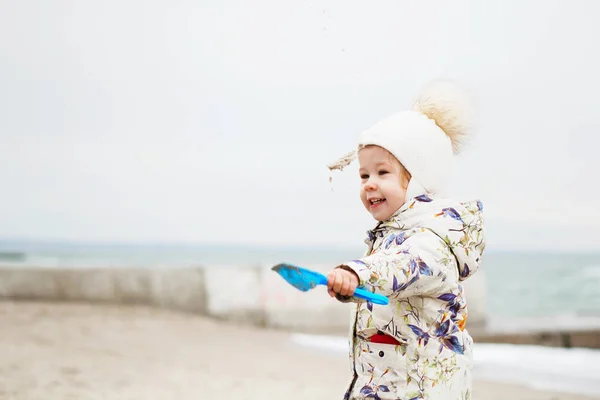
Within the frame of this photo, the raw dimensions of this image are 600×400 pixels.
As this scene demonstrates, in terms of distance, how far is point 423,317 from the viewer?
1.53 metres

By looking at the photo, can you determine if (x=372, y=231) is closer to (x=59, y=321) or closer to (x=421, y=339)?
(x=421, y=339)

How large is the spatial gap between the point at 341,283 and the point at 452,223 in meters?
0.35

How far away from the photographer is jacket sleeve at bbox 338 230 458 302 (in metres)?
1.37

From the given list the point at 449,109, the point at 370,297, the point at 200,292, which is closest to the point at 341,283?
the point at 370,297

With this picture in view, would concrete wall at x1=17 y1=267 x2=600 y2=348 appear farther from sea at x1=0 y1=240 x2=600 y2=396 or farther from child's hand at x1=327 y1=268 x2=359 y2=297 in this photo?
child's hand at x1=327 y1=268 x2=359 y2=297

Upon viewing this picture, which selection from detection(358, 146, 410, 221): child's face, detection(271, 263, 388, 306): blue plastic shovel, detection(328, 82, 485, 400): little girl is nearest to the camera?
detection(271, 263, 388, 306): blue plastic shovel

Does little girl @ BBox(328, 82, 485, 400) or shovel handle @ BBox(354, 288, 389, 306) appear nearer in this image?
shovel handle @ BBox(354, 288, 389, 306)

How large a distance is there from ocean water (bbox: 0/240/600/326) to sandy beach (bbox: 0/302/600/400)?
8.04 meters

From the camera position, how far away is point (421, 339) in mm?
1513

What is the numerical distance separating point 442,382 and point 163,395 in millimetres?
2276

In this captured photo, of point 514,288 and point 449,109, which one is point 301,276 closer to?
point 449,109

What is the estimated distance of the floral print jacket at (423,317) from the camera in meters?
1.49

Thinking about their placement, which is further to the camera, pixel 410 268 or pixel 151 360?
pixel 151 360

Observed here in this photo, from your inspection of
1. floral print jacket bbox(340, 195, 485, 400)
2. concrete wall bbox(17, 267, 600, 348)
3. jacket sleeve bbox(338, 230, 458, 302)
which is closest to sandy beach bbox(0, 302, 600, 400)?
concrete wall bbox(17, 267, 600, 348)
